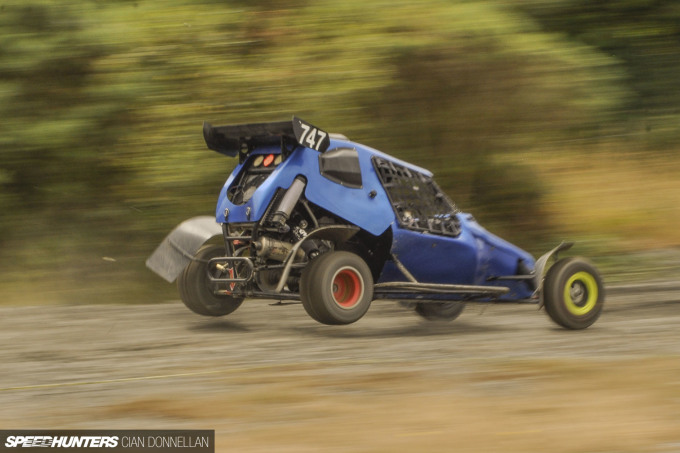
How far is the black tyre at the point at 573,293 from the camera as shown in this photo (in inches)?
388

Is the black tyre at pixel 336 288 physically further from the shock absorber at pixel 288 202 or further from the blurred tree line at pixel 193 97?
the blurred tree line at pixel 193 97

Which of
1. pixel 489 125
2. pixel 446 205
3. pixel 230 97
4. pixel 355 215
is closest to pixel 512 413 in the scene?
pixel 355 215

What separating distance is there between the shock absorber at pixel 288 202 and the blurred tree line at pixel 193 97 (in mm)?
5607

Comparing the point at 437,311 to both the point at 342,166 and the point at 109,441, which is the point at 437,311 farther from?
the point at 109,441

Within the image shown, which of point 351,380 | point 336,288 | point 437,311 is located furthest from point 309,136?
point 437,311

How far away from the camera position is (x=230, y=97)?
15102 millimetres

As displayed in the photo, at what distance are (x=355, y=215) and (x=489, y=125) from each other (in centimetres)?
755

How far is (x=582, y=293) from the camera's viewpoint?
33.2 ft

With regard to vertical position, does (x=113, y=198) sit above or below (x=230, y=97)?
below

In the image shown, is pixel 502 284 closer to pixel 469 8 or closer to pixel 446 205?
pixel 446 205

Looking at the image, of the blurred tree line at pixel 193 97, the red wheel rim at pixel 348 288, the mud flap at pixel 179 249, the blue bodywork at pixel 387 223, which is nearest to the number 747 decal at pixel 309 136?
the blue bodywork at pixel 387 223

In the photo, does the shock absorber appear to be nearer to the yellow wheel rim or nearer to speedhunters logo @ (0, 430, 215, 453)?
the yellow wheel rim

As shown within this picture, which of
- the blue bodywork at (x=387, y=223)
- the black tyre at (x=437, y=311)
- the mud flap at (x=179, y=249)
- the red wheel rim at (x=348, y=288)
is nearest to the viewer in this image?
the red wheel rim at (x=348, y=288)

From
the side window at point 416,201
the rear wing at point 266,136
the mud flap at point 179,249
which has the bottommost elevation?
the mud flap at point 179,249
